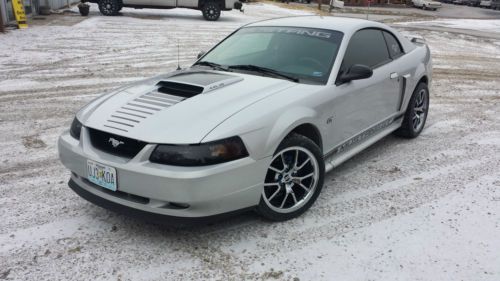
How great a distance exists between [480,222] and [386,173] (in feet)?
3.51

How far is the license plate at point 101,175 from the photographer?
2912 millimetres

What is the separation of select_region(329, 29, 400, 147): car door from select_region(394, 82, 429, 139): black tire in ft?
1.27

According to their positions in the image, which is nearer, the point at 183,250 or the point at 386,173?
the point at 183,250

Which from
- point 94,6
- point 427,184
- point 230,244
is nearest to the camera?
point 230,244

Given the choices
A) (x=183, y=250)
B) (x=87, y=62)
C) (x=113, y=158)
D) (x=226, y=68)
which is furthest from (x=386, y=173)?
(x=87, y=62)

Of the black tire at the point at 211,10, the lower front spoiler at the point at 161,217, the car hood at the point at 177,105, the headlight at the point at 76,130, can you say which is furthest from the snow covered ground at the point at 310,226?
the black tire at the point at 211,10

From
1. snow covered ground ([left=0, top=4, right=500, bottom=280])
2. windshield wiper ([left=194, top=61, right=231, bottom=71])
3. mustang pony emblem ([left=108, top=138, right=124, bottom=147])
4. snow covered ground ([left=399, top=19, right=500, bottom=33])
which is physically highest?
windshield wiper ([left=194, top=61, right=231, bottom=71])

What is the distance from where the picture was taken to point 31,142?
489 cm

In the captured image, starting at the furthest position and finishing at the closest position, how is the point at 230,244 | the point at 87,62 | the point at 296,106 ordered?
the point at 87,62 → the point at 296,106 → the point at 230,244

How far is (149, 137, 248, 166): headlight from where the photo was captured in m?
2.79

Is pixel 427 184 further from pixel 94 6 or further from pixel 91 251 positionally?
pixel 94 6

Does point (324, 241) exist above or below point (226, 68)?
below

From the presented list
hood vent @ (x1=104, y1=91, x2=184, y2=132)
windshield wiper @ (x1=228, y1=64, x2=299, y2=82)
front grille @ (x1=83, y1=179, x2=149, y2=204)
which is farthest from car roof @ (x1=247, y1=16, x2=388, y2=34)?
front grille @ (x1=83, y1=179, x2=149, y2=204)

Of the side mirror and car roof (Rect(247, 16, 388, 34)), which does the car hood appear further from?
car roof (Rect(247, 16, 388, 34))
